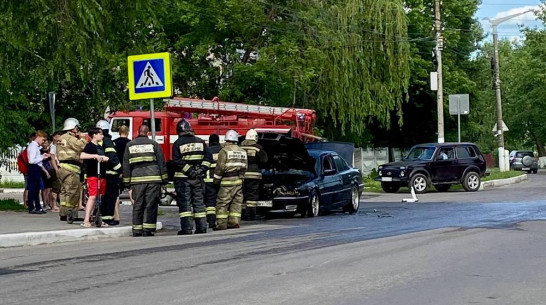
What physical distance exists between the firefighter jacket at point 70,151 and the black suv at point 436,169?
1821cm

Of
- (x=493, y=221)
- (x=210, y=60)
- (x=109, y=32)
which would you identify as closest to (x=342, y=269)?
(x=493, y=221)

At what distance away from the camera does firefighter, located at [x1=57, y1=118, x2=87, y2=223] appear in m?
17.7

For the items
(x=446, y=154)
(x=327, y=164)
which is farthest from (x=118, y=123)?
(x=327, y=164)

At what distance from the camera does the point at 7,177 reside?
136 feet

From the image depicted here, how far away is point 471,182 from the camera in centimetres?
3553

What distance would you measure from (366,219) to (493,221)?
282 centimetres

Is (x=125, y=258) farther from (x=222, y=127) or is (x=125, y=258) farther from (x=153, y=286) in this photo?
(x=222, y=127)

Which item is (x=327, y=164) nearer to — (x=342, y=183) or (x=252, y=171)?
(x=342, y=183)

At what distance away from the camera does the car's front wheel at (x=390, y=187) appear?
3544cm

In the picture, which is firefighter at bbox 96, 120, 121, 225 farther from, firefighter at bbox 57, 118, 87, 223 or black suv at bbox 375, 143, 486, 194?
black suv at bbox 375, 143, 486, 194

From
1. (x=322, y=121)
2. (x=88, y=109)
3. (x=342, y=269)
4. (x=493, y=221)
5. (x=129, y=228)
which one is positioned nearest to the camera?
(x=342, y=269)

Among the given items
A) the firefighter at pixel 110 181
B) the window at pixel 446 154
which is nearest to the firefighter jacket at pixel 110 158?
the firefighter at pixel 110 181

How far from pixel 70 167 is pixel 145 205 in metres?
2.61

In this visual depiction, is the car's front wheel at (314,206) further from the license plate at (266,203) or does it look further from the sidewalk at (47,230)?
the sidewalk at (47,230)
